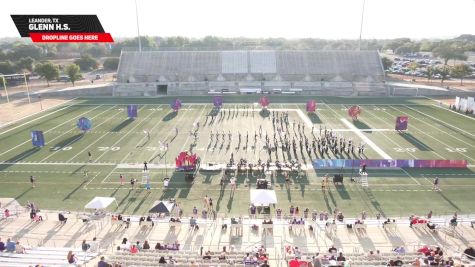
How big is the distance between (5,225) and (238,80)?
2010 inches

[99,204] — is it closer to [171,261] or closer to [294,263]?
[171,261]

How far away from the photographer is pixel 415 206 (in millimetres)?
23984

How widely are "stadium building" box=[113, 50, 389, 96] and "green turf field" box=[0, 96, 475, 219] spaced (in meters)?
8.75

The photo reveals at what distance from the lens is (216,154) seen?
33656 millimetres

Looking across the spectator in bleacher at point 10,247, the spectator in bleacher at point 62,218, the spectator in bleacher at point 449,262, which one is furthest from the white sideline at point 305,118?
the spectator in bleacher at point 10,247

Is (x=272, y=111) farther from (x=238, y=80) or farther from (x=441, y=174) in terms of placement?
(x=441, y=174)

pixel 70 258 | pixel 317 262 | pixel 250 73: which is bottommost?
pixel 70 258

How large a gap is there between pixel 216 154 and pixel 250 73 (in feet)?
125

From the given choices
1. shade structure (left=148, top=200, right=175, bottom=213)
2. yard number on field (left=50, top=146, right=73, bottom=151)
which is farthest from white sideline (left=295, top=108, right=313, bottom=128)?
yard number on field (left=50, top=146, right=73, bottom=151)

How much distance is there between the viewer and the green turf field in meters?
25.1

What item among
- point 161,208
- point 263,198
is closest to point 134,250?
point 161,208

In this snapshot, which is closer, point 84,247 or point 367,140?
point 84,247

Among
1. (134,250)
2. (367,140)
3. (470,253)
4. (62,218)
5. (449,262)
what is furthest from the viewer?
(367,140)

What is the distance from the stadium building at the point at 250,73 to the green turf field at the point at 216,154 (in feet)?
28.7
